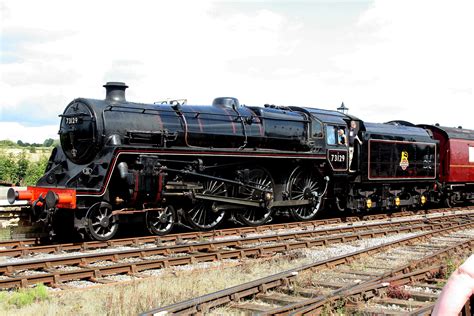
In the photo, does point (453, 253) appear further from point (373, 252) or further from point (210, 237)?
point (210, 237)

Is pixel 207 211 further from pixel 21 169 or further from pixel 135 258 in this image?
pixel 21 169

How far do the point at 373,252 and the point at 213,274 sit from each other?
348 cm

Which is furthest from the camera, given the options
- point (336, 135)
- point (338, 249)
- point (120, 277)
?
point (336, 135)

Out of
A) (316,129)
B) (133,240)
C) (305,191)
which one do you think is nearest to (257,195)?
(305,191)

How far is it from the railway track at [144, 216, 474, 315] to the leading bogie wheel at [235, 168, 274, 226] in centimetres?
460

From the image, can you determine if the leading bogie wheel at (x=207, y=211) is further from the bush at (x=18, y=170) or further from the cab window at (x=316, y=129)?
the bush at (x=18, y=170)

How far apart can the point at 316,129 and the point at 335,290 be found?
31.9 ft

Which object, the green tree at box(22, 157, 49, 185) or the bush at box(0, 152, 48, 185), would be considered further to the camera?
the bush at box(0, 152, 48, 185)

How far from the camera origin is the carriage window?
619 inches

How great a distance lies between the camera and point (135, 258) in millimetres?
9273

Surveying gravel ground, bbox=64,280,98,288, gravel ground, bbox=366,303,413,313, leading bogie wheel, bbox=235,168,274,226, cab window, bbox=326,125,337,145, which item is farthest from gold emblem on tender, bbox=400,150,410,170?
gravel ground, bbox=64,280,98,288

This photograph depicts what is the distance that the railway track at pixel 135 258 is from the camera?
7512 millimetres

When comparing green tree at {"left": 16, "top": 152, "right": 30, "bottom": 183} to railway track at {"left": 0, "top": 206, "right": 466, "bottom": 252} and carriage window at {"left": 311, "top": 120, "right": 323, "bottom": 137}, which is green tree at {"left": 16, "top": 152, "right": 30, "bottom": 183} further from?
railway track at {"left": 0, "top": 206, "right": 466, "bottom": 252}

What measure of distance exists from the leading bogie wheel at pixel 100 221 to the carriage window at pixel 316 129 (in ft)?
22.5
